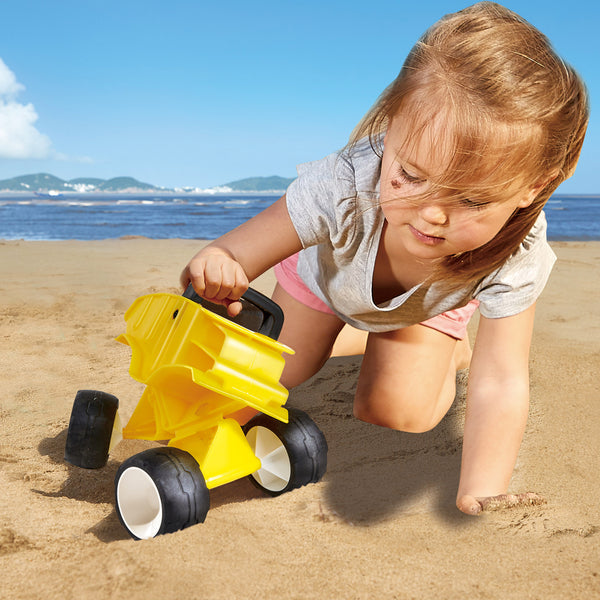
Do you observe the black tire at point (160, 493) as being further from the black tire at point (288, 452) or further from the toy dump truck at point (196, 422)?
the black tire at point (288, 452)

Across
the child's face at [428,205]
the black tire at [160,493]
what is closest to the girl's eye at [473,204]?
the child's face at [428,205]

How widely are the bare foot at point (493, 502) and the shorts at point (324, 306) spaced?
795mm

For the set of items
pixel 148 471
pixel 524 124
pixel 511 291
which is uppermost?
pixel 524 124

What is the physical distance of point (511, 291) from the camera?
5.11 feet

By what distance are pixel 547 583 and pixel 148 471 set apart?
751 mm

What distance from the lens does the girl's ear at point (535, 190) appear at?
124 cm

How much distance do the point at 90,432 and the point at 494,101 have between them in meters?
1.22

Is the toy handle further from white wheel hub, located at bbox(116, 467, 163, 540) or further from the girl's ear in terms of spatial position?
the girl's ear

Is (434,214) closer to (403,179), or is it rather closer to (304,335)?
(403,179)

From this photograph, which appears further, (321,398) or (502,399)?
(321,398)

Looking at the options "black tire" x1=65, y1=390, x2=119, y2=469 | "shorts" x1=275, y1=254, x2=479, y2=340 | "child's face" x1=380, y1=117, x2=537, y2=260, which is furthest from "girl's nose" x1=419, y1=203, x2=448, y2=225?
"black tire" x1=65, y1=390, x2=119, y2=469

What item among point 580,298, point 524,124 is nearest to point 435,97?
point 524,124

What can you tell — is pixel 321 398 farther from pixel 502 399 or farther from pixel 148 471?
pixel 148 471

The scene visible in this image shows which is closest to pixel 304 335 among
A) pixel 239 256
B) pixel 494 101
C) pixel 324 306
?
pixel 324 306
